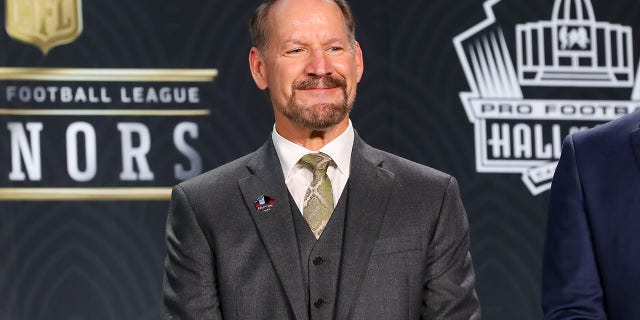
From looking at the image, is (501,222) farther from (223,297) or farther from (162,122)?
(223,297)

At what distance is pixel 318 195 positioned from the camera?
2.54 metres

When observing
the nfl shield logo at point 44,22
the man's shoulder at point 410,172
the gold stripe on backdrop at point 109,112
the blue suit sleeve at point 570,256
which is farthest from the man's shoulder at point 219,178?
the nfl shield logo at point 44,22

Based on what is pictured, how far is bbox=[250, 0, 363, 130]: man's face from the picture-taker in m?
2.52

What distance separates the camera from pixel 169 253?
8.51 ft

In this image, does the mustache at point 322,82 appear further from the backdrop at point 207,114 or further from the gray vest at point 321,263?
the backdrop at point 207,114

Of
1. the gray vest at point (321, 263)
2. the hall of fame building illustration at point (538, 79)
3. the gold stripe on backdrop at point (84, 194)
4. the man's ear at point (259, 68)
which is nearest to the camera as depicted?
the gray vest at point (321, 263)

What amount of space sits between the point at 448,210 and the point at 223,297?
1.83ft

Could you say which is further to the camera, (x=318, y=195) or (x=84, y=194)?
(x=84, y=194)

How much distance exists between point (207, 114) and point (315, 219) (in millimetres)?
1825

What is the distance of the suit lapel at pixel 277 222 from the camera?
2.43 m

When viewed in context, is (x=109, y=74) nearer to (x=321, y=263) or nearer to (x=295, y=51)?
(x=295, y=51)

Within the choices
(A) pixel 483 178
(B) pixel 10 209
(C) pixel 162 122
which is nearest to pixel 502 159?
(A) pixel 483 178

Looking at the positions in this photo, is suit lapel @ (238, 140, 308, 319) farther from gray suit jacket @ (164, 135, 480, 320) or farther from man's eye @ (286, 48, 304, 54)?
man's eye @ (286, 48, 304, 54)

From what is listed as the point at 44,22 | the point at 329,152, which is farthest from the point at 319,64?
the point at 44,22
